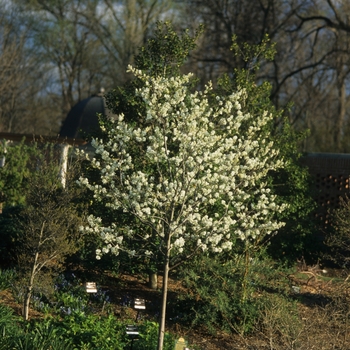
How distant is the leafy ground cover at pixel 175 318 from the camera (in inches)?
314

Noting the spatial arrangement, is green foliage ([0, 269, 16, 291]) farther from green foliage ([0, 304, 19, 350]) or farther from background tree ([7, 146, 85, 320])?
green foliage ([0, 304, 19, 350])

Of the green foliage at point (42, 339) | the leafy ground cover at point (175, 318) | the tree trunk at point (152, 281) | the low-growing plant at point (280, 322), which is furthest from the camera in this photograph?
the tree trunk at point (152, 281)

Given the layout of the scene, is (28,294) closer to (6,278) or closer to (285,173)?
Result: (6,278)

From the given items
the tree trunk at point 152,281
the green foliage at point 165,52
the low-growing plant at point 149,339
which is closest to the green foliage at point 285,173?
the green foliage at point 165,52

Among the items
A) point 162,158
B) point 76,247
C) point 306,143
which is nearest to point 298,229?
point 76,247

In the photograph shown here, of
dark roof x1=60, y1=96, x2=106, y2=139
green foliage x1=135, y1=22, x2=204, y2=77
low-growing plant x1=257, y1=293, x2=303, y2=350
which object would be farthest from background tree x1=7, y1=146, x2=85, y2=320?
dark roof x1=60, y1=96, x2=106, y2=139

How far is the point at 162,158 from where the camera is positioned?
7.71 meters

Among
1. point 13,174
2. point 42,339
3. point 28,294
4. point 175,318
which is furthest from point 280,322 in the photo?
point 13,174

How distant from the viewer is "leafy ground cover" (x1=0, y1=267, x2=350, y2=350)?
7977 millimetres

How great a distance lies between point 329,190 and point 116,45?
2371cm

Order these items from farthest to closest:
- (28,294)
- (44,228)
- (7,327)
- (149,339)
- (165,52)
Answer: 1. (165,52)
2. (44,228)
3. (28,294)
4. (149,339)
5. (7,327)

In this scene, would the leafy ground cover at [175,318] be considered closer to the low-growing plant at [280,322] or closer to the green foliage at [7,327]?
the low-growing plant at [280,322]

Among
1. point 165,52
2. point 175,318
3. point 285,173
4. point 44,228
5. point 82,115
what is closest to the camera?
point 44,228

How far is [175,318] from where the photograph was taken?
31.2ft
